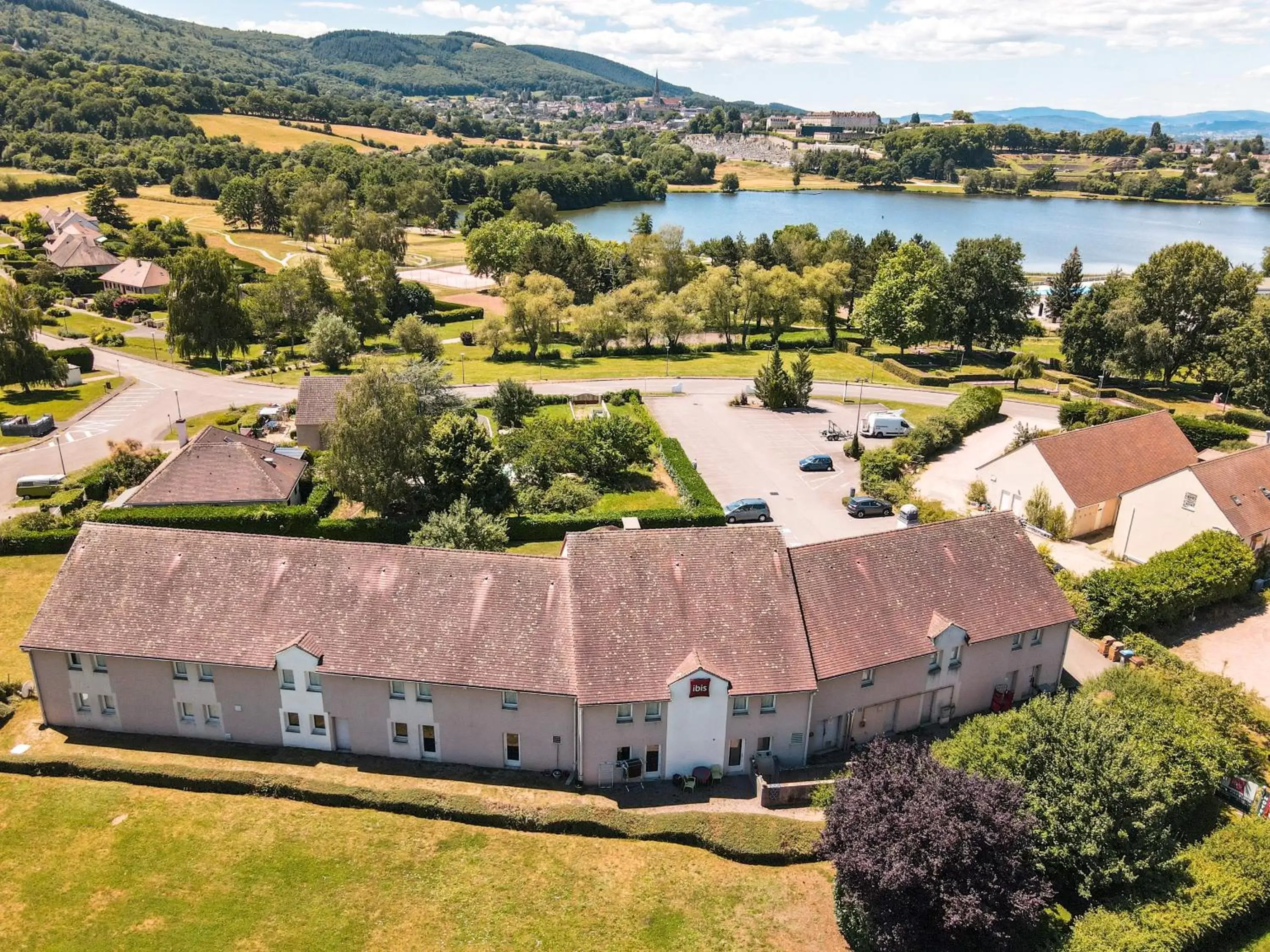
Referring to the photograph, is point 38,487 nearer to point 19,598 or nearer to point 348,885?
point 19,598

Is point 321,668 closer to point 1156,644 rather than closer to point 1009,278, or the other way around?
point 1156,644

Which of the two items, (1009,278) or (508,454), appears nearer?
(508,454)

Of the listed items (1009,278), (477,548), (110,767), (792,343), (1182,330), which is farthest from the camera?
(792,343)

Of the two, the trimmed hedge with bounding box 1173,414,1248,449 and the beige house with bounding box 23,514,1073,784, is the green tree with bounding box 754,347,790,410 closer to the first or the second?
the trimmed hedge with bounding box 1173,414,1248,449

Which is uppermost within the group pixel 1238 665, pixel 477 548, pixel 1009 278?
pixel 1009 278

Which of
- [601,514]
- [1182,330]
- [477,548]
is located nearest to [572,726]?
[477,548]

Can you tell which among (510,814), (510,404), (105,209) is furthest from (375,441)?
(105,209)
